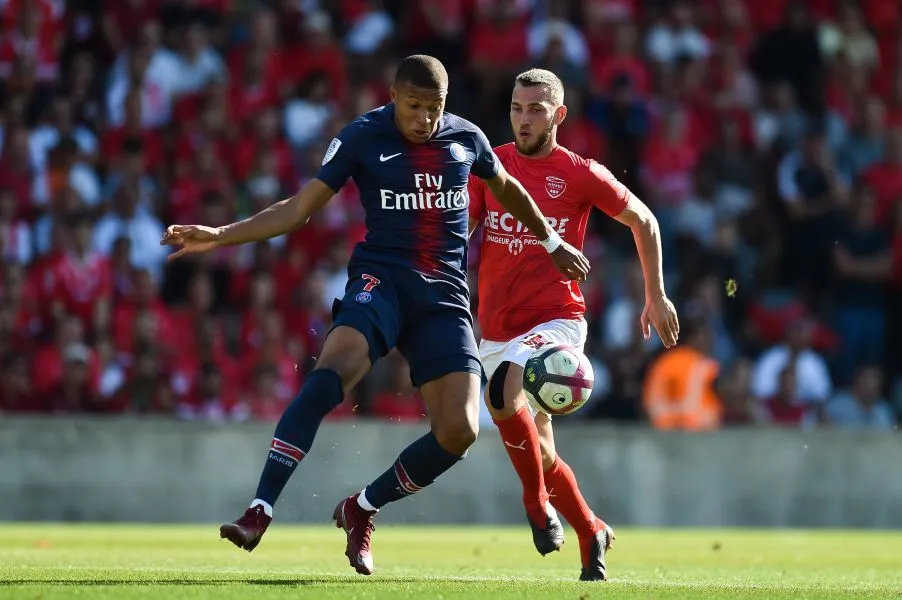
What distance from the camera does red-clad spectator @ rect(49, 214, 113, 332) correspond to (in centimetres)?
1616

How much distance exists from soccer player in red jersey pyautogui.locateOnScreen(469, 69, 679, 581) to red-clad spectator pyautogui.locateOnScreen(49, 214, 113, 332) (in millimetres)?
7232

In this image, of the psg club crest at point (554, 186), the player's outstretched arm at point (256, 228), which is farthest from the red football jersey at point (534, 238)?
the player's outstretched arm at point (256, 228)

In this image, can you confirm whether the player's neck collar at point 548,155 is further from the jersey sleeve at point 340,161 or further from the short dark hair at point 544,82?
the jersey sleeve at point 340,161

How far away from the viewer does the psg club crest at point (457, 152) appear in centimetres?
863

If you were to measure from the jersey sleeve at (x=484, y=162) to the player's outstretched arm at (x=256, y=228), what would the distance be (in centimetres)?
86

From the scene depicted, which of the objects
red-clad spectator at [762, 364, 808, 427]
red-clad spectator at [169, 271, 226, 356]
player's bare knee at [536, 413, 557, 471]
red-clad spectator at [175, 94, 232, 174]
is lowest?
red-clad spectator at [762, 364, 808, 427]

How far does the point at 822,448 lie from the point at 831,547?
2.80 metres

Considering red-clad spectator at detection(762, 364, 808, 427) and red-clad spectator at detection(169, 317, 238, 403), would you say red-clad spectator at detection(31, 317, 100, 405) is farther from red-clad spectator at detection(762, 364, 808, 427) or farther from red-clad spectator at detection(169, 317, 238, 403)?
red-clad spectator at detection(762, 364, 808, 427)

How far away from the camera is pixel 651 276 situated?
943cm

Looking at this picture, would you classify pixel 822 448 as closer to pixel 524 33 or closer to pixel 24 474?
pixel 524 33

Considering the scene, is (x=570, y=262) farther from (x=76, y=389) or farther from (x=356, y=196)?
(x=356, y=196)

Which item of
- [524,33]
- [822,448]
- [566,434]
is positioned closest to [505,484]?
[566,434]

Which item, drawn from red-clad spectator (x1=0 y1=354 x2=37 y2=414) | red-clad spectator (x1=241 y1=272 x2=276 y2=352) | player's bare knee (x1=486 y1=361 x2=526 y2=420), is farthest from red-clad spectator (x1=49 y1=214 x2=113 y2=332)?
player's bare knee (x1=486 y1=361 x2=526 y2=420)

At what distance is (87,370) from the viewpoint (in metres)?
15.6
